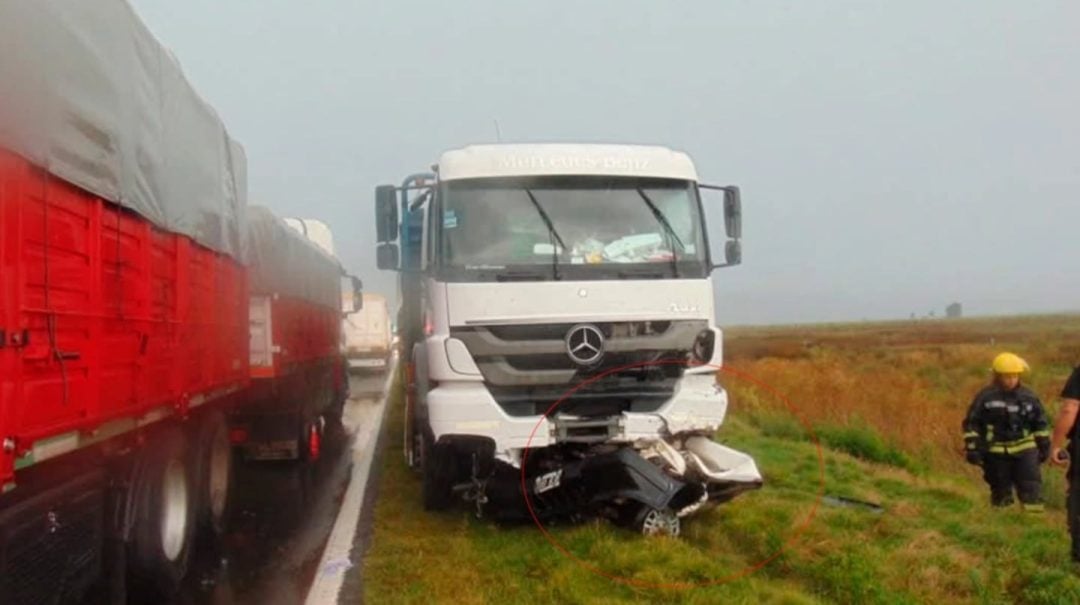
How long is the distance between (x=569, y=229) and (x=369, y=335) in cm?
2747

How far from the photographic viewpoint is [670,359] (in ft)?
27.4

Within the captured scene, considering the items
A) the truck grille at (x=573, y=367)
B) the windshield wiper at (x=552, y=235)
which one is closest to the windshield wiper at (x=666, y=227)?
the truck grille at (x=573, y=367)

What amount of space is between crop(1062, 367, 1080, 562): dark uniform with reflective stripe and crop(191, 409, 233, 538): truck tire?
6152 millimetres

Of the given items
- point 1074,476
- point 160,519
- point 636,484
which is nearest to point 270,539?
point 160,519

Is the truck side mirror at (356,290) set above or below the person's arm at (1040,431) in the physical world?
above

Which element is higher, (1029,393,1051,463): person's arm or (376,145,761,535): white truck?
(376,145,761,535): white truck

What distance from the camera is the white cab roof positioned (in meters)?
8.39

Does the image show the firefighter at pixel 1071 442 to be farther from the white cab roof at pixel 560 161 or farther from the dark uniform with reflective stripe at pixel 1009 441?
the white cab roof at pixel 560 161

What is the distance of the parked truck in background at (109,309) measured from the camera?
4.16 metres

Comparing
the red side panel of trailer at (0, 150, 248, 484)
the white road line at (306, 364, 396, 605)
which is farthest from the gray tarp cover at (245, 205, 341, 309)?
the red side panel of trailer at (0, 150, 248, 484)

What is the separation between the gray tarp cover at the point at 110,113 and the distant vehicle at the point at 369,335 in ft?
84.8

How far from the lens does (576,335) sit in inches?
320

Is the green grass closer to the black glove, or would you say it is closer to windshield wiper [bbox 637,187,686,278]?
the black glove

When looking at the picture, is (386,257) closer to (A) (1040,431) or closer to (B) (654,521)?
(B) (654,521)
